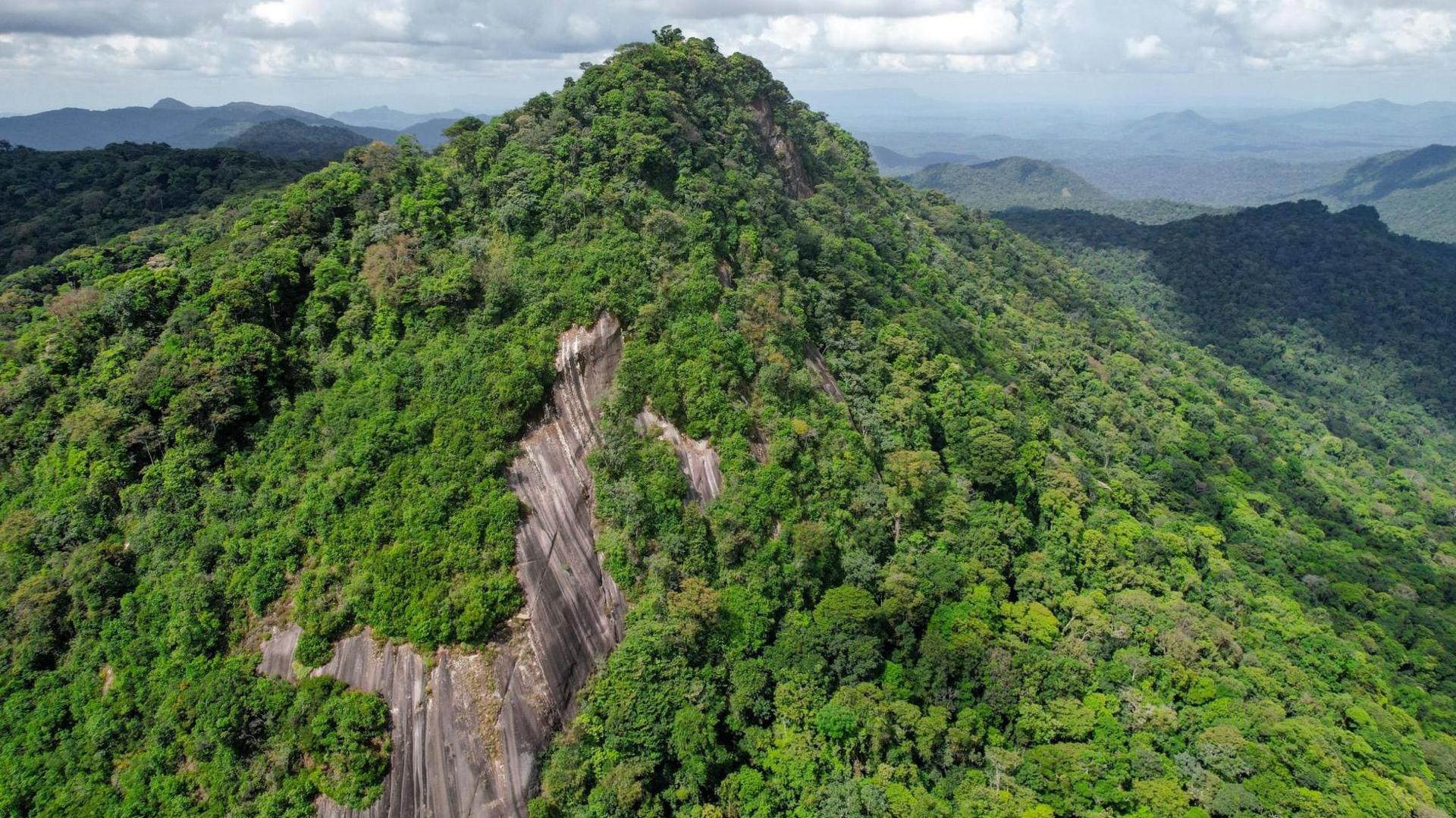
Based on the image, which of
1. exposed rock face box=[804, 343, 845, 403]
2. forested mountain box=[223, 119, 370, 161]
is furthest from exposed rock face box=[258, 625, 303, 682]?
forested mountain box=[223, 119, 370, 161]

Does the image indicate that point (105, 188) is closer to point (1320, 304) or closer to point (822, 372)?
point (822, 372)

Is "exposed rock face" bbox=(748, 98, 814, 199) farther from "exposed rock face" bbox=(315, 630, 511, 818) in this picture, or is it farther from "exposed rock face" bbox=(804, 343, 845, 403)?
"exposed rock face" bbox=(315, 630, 511, 818)

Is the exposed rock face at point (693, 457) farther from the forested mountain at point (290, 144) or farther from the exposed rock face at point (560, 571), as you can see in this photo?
the forested mountain at point (290, 144)

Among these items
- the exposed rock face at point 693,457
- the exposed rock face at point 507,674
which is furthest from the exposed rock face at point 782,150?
the exposed rock face at point 507,674

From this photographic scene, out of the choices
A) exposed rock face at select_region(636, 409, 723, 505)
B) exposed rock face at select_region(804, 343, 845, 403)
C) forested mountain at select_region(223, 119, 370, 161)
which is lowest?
exposed rock face at select_region(636, 409, 723, 505)

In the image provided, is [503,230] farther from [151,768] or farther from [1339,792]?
[1339,792]

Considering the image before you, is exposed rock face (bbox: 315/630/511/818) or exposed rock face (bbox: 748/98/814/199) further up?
exposed rock face (bbox: 748/98/814/199)

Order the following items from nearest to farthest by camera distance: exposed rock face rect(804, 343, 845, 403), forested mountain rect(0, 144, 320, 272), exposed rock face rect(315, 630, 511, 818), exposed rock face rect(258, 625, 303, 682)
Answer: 1. exposed rock face rect(315, 630, 511, 818)
2. exposed rock face rect(258, 625, 303, 682)
3. exposed rock face rect(804, 343, 845, 403)
4. forested mountain rect(0, 144, 320, 272)

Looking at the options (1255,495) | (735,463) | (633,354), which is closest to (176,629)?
(633,354)
